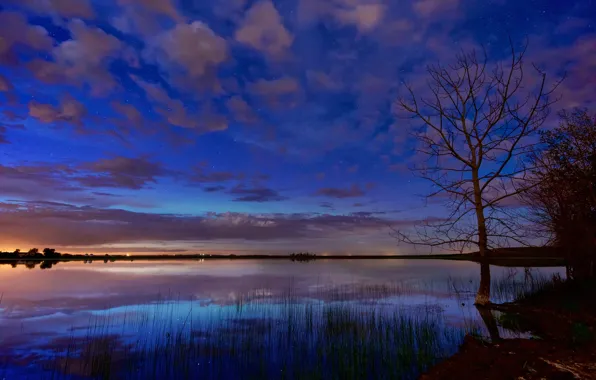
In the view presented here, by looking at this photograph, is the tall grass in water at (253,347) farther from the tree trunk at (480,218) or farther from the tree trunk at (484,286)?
the tree trunk at (480,218)

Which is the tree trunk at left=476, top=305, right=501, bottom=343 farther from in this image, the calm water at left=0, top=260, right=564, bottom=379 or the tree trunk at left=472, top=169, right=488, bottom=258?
the tree trunk at left=472, top=169, right=488, bottom=258

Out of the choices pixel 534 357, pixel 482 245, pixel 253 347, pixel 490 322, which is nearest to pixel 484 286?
pixel 482 245

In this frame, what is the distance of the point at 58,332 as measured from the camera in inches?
616

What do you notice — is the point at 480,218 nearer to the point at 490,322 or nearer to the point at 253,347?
the point at 490,322

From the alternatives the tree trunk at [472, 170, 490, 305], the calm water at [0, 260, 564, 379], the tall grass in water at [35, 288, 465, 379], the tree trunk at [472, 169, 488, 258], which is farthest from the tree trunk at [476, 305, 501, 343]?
the tree trunk at [472, 169, 488, 258]

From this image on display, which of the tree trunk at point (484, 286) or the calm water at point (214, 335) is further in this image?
the tree trunk at point (484, 286)

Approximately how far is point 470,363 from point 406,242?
37.2 ft

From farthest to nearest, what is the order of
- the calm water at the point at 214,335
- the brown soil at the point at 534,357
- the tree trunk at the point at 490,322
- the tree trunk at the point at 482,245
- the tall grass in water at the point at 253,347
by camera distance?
the tree trunk at the point at 482,245 < the tree trunk at the point at 490,322 < the calm water at the point at 214,335 < the tall grass in water at the point at 253,347 < the brown soil at the point at 534,357

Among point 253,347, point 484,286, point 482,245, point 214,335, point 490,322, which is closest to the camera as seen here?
point 253,347

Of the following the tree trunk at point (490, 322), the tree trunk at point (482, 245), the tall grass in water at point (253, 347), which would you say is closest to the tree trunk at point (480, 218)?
the tree trunk at point (482, 245)

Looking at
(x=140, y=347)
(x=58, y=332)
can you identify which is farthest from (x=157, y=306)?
(x=140, y=347)

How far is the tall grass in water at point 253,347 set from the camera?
10406mm

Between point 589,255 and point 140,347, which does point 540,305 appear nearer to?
point 589,255

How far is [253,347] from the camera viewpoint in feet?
42.8
